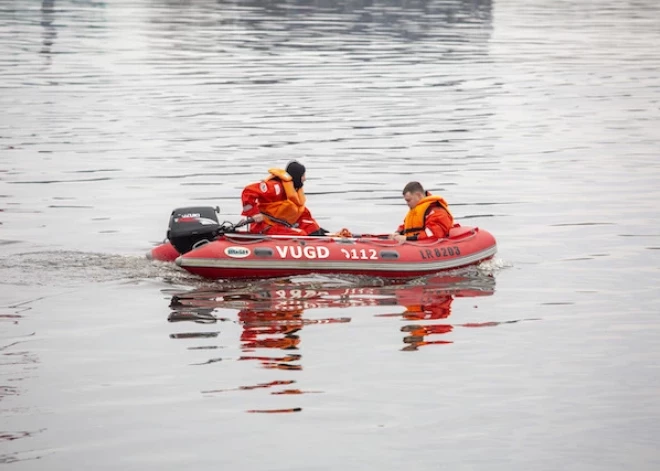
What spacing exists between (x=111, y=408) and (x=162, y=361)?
148 centimetres

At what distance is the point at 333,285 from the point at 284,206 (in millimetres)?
1256

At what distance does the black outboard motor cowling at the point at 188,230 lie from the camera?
1574cm

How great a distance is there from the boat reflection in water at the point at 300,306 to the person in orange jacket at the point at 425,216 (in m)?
0.60

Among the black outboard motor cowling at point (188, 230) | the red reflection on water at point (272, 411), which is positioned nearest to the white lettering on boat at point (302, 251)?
the black outboard motor cowling at point (188, 230)

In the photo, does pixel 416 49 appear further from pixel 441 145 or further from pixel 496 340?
pixel 496 340

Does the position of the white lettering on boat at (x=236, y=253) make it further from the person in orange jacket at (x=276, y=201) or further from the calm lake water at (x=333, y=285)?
the person in orange jacket at (x=276, y=201)

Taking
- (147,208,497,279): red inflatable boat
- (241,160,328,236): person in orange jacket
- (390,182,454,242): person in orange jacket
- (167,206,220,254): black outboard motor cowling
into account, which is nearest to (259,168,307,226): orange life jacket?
(241,160,328,236): person in orange jacket

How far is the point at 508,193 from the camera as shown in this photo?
22734 millimetres

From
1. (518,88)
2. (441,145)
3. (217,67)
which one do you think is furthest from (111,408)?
(217,67)

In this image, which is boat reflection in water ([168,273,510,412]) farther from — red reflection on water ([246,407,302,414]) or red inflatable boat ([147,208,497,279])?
red reflection on water ([246,407,302,414])

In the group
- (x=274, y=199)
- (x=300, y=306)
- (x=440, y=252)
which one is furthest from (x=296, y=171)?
(x=300, y=306)

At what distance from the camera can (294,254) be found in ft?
50.5

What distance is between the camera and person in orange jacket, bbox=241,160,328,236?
15938 mm

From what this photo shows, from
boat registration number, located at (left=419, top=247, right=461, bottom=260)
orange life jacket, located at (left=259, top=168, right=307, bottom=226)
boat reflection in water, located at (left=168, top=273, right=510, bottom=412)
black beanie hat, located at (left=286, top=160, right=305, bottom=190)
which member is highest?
black beanie hat, located at (left=286, top=160, right=305, bottom=190)
